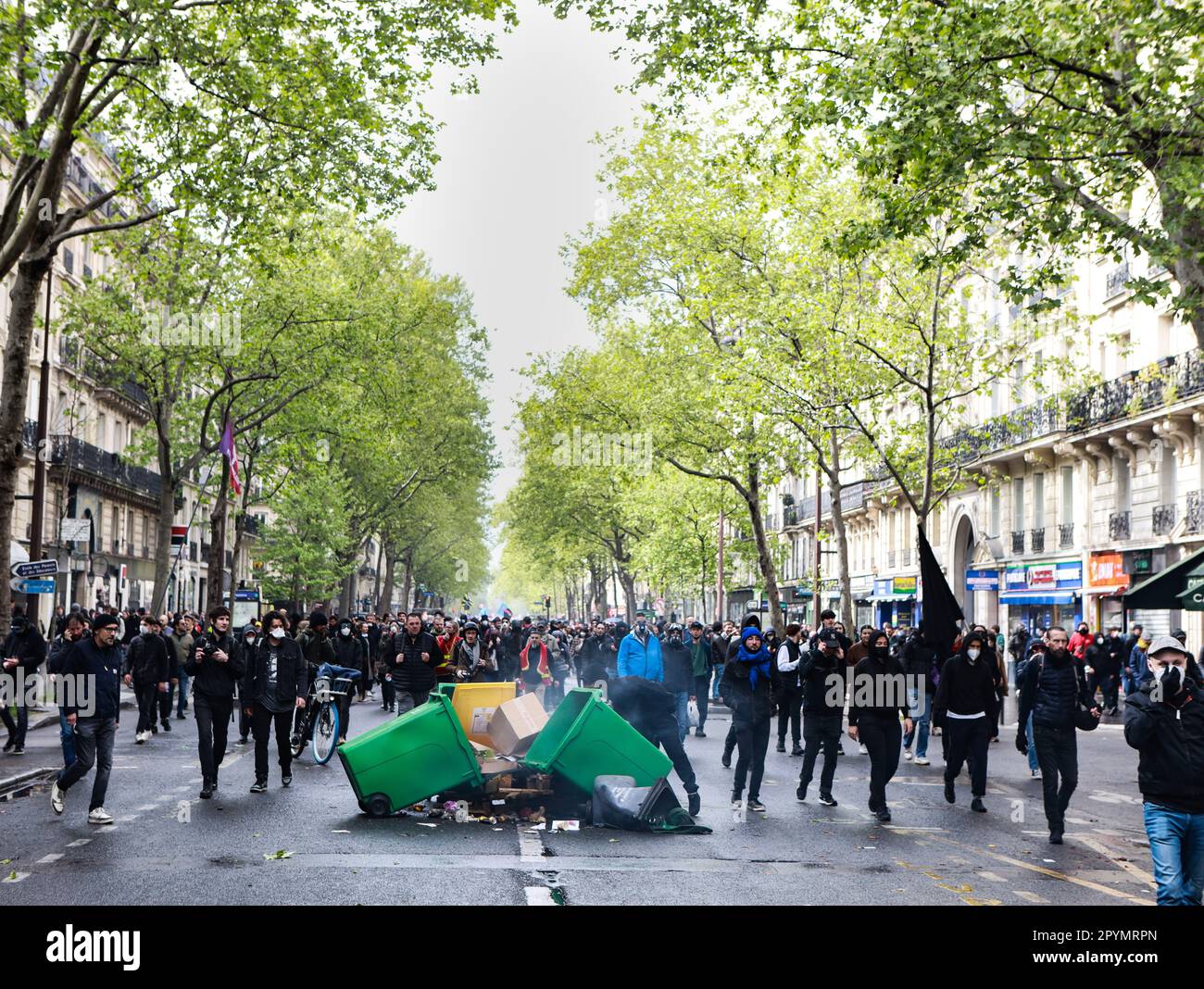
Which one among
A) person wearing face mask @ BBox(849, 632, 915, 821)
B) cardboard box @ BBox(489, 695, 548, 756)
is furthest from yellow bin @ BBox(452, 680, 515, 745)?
person wearing face mask @ BBox(849, 632, 915, 821)

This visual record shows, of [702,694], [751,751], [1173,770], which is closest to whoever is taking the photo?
[1173,770]

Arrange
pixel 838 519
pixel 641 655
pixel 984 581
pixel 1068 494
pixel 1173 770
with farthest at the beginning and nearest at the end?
1. pixel 984 581
2. pixel 1068 494
3. pixel 838 519
4. pixel 641 655
5. pixel 1173 770

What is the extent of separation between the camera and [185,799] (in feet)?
44.3

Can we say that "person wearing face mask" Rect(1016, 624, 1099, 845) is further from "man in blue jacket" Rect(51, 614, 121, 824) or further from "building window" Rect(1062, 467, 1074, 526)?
"building window" Rect(1062, 467, 1074, 526)

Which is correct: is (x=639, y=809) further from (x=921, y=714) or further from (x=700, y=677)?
(x=700, y=677)

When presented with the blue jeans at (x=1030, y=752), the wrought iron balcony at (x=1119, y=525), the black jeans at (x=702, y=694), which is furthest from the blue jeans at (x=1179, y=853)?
the wrought iron balcony at (x=1119, y=525)

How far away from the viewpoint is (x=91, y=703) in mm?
12273

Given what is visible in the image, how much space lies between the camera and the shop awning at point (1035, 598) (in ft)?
128

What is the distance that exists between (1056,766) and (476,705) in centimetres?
572

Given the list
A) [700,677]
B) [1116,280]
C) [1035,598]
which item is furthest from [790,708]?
[1035,598]

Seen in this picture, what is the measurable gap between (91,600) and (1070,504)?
105 ft

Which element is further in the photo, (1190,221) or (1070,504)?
(1070,504)
